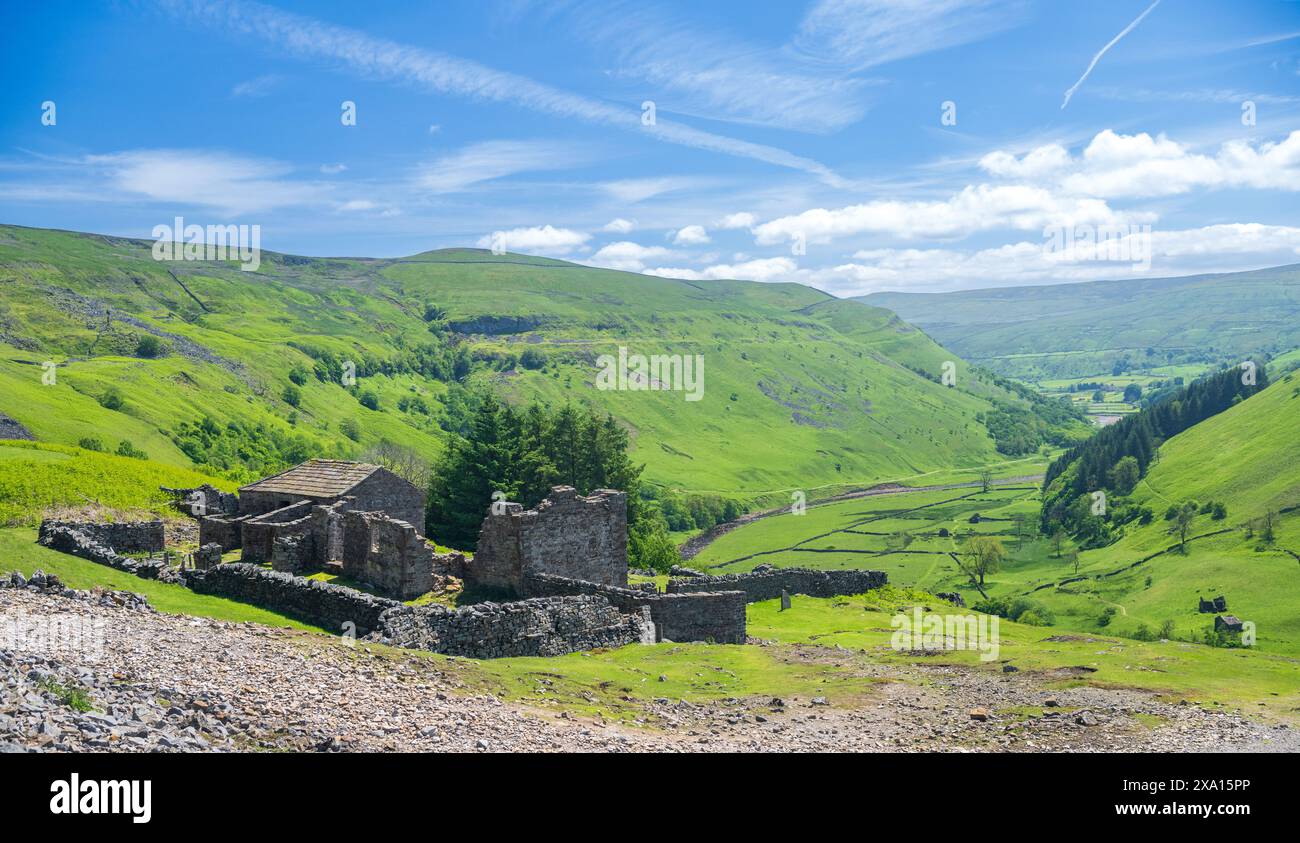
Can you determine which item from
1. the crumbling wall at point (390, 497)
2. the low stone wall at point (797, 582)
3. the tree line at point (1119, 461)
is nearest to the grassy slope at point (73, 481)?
the crumbling wall at point (390, 497)

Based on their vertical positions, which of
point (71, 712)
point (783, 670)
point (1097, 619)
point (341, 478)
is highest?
point (341, 478)

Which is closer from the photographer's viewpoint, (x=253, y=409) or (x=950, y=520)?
(x=253, y=409)

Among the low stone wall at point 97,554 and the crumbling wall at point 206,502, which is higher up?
the crumbling wall at point 206,502

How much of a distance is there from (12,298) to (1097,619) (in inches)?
7928

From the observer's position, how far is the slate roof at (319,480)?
36.9 metres

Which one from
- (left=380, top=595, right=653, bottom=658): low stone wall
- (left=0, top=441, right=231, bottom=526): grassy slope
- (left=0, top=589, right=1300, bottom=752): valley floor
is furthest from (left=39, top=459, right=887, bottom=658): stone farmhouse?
(left=0, top=589, right=1300, bottom=752): valley floor

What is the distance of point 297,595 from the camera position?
2577 centimetres

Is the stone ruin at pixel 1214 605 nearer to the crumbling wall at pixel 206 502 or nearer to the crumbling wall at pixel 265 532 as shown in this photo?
the crumbling wall at pixel 206 502

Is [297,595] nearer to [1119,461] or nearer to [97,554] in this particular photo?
[97,554]

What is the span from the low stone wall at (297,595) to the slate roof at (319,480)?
353 inches

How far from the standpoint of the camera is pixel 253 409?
15962cm

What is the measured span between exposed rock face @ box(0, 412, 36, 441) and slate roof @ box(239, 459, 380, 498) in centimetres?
4673
